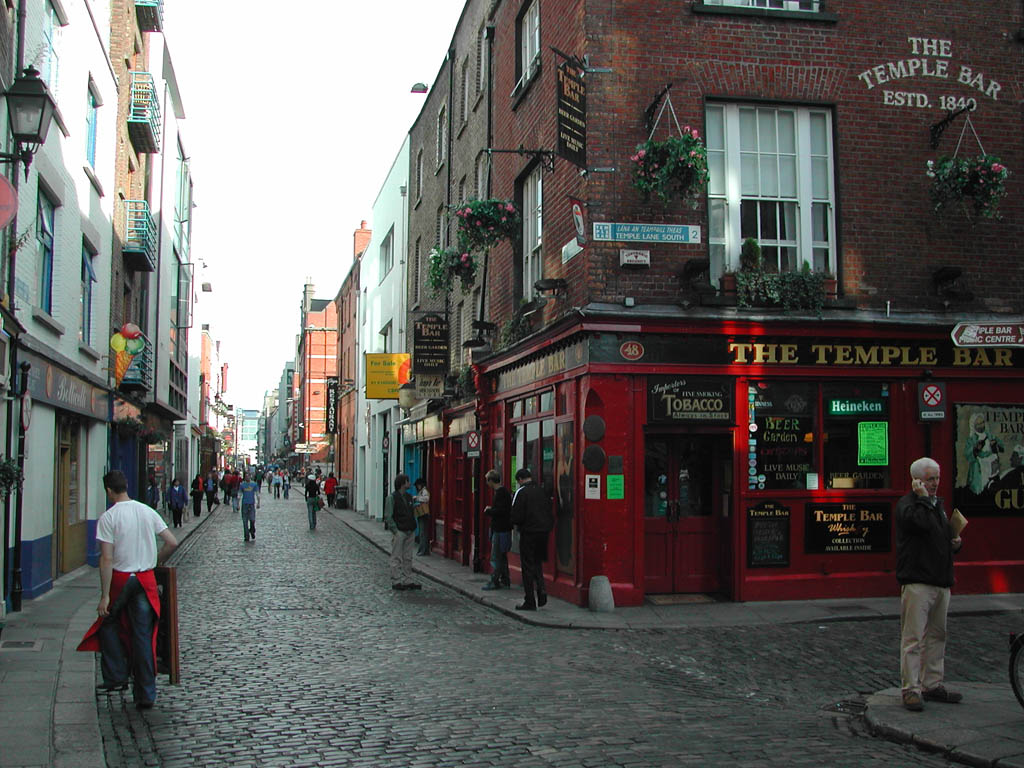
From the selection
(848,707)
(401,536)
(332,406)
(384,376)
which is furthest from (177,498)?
(848,707)

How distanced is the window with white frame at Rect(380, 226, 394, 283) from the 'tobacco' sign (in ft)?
77.6

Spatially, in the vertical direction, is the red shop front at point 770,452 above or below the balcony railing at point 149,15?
below

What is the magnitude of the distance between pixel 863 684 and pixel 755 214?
23.8 feet

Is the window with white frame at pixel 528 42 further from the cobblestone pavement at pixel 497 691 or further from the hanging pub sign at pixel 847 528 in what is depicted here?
the cobblestone pavement at pixel 497 691

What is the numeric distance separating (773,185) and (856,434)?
12.1ft

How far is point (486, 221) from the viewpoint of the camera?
15891 millimetres

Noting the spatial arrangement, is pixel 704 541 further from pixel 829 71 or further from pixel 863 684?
pixel 829 71

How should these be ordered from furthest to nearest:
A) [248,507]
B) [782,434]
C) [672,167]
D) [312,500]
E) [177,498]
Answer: [312,500], [177,498], [248,507], [782,434], [672,167]

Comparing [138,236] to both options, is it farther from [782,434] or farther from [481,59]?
[782,434]

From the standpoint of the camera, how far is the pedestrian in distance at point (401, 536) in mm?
15641

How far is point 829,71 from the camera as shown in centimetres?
1388

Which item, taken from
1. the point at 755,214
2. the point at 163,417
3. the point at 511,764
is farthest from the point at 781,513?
the point at 163,417

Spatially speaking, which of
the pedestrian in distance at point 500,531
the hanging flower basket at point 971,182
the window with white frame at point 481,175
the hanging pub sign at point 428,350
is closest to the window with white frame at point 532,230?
the window with white frame at point 481,175

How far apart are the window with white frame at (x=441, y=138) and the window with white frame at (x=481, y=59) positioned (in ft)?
12.6
